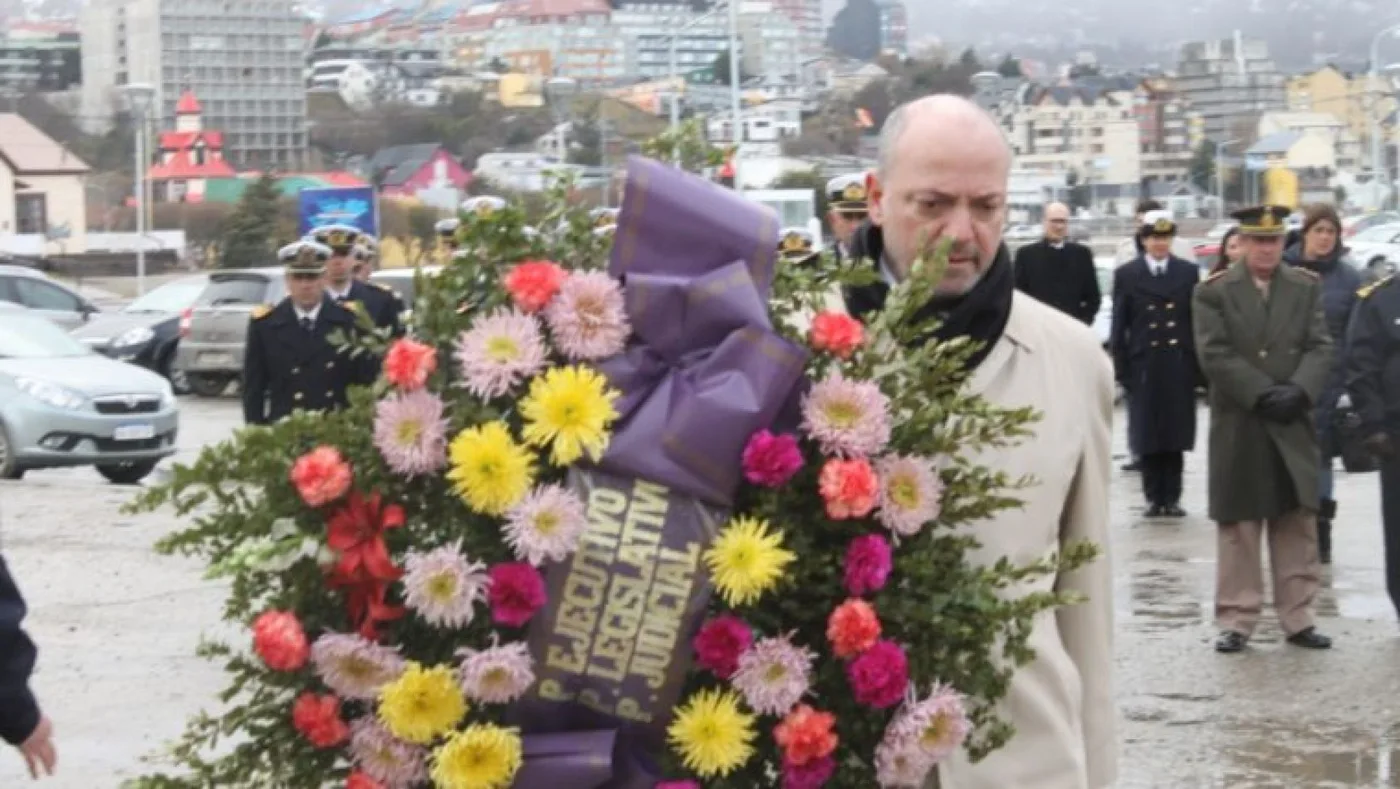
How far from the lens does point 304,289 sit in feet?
40.3

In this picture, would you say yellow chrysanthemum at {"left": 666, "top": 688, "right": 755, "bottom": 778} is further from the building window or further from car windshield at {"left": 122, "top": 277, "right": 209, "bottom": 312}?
the building window

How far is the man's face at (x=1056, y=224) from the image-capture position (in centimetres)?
1727

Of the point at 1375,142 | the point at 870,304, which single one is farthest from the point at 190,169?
the point at 870,304

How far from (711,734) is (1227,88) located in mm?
155734

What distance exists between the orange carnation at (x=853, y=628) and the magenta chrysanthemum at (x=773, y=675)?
55 millimetres

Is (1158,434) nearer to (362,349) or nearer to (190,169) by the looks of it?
(362,349)

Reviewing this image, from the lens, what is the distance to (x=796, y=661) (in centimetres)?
328

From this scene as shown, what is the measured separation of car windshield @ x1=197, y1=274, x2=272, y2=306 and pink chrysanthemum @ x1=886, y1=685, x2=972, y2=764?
2629 centimetres

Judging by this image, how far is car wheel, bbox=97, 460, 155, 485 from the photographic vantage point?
1902 cm

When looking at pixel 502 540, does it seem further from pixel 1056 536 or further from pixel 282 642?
pixel 1056 536

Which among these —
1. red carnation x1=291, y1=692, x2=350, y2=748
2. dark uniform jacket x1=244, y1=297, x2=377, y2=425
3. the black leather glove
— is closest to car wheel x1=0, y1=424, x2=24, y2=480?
dark uniform jacket x1=244, y1=297, x2=377, y2=425

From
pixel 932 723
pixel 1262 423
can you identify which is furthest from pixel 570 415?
pixel 1262 423

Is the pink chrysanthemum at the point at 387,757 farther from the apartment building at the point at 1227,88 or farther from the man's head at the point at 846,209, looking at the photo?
the apartment building at the point at 1227,88

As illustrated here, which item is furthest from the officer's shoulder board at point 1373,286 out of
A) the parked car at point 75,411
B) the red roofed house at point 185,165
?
the red roofed house at point 185,165
